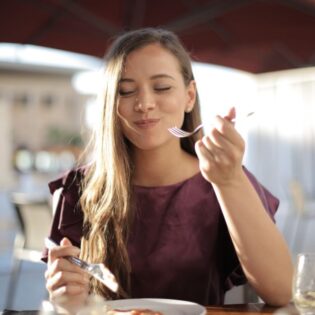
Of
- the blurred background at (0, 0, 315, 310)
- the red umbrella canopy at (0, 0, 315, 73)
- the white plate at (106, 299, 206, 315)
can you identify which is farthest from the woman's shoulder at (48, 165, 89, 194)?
the red umbrella canopy at (0, 0, 315, 73)

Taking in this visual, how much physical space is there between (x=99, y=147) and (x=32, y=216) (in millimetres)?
2351

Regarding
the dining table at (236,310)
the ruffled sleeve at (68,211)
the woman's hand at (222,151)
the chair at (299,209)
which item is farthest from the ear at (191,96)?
the chair at (299,209)

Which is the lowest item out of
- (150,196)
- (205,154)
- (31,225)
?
(31,225)

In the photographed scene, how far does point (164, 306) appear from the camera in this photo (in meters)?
1.22

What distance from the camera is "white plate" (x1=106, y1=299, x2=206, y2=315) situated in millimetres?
1181

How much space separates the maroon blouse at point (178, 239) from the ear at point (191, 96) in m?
0.19

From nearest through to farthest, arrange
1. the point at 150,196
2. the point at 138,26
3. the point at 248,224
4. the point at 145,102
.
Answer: the point at 248,224 → the point at 145,102 → the point at 150,196 → the point at 138,26

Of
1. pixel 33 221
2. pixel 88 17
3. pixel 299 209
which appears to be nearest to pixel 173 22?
pixel 88 17

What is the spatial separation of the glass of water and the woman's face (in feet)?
1.88

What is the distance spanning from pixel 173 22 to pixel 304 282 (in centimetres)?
283

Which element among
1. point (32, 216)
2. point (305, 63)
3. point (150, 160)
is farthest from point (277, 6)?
point (150, 160)

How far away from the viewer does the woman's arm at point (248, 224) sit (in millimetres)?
1203

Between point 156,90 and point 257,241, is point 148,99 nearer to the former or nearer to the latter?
point 156,90

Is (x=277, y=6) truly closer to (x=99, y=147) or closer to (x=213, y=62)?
(x=213, y=62)
